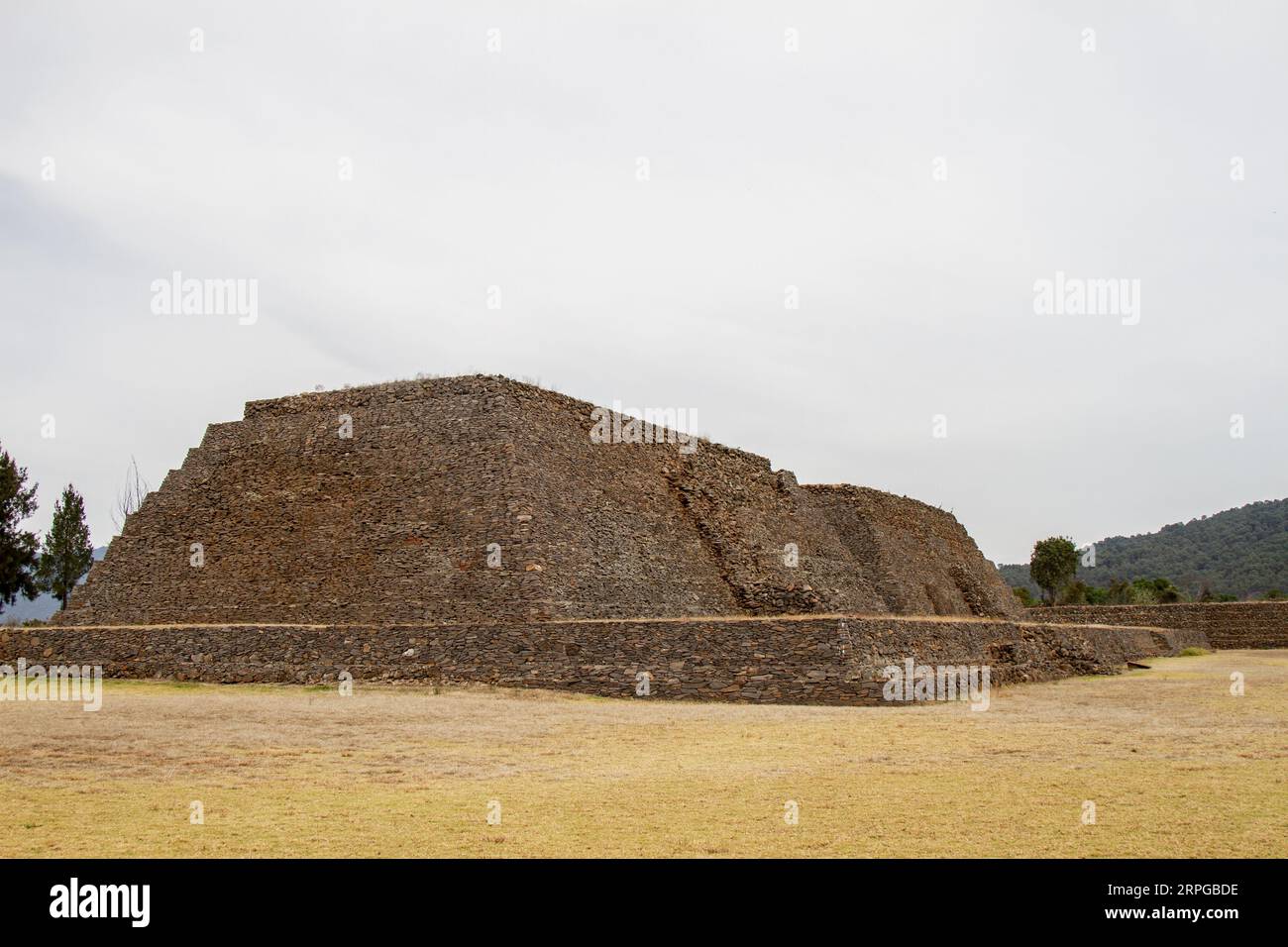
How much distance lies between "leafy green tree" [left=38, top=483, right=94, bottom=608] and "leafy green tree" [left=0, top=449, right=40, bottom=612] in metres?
0.66

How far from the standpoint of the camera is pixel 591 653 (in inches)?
685

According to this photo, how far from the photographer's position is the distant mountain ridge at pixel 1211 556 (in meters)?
82.9

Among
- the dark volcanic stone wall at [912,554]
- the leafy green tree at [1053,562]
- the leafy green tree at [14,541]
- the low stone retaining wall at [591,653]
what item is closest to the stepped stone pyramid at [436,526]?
the low stone retaining wall at [591,653]

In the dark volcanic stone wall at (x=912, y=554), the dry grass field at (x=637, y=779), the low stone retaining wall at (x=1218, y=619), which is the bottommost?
the low stone retaining wall at (x=1218, y=619)

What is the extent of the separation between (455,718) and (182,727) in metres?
3.02

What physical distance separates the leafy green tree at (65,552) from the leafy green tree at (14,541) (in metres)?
0.66

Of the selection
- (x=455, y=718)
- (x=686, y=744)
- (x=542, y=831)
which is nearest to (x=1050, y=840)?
(x=542, y=831)

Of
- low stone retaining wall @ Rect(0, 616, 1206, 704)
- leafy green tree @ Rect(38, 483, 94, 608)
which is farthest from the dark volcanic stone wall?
leafy green tree @ Rect(38, 483, 94, 608)

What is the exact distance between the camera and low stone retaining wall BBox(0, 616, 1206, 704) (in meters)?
16.2

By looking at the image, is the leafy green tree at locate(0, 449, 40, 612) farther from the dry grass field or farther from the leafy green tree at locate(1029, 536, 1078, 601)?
the leafy green tree at locate(1029, 536, 1078, 601)

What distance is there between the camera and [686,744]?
457 inches

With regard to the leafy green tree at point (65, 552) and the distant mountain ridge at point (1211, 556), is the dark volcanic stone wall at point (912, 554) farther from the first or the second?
the distant mountain ridge at point (1211, 556)

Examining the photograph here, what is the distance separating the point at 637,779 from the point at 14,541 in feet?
145

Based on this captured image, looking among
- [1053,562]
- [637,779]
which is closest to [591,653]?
[637,779]
